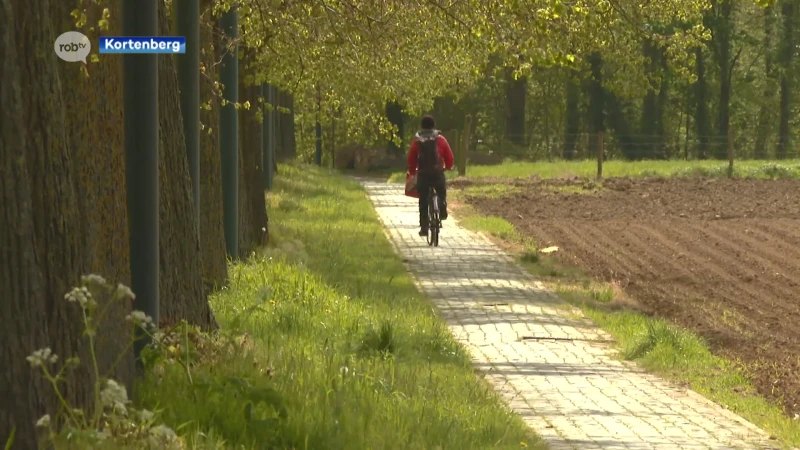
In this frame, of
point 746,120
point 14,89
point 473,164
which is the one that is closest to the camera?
point 14,89

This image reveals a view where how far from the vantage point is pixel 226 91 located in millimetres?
16453

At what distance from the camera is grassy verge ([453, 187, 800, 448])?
36.7 ft

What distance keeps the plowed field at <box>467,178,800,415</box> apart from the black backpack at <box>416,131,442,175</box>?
2.04 meters

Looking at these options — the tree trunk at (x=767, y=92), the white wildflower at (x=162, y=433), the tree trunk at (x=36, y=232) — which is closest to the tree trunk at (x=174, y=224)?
the tree trunk at (x=36, y=232)

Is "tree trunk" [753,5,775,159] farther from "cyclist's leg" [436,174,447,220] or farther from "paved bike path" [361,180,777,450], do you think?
"paved bike path" [361,180,777,450]

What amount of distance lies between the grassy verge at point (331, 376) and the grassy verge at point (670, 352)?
1598mm

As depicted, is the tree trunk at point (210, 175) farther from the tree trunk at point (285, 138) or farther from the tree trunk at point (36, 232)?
the tree trunk at point (285, 138)

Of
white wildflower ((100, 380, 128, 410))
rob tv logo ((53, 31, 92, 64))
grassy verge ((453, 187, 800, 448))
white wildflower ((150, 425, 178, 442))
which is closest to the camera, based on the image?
white wildflower ((100, 380, 128, 410))

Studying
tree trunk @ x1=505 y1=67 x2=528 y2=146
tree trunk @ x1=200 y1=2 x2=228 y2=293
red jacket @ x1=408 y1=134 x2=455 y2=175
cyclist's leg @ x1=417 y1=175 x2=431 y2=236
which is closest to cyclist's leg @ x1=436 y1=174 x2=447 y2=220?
cyclist's leg @ x1=417 y1=175 x2=431 y2=236

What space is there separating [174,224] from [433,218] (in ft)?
44.2

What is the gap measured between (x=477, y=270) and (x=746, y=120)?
269ft

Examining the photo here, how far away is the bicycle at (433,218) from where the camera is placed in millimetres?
23219

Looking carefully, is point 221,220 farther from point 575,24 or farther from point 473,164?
point 473,164

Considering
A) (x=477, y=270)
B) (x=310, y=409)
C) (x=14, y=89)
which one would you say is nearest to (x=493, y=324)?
(x=477, y=270)
